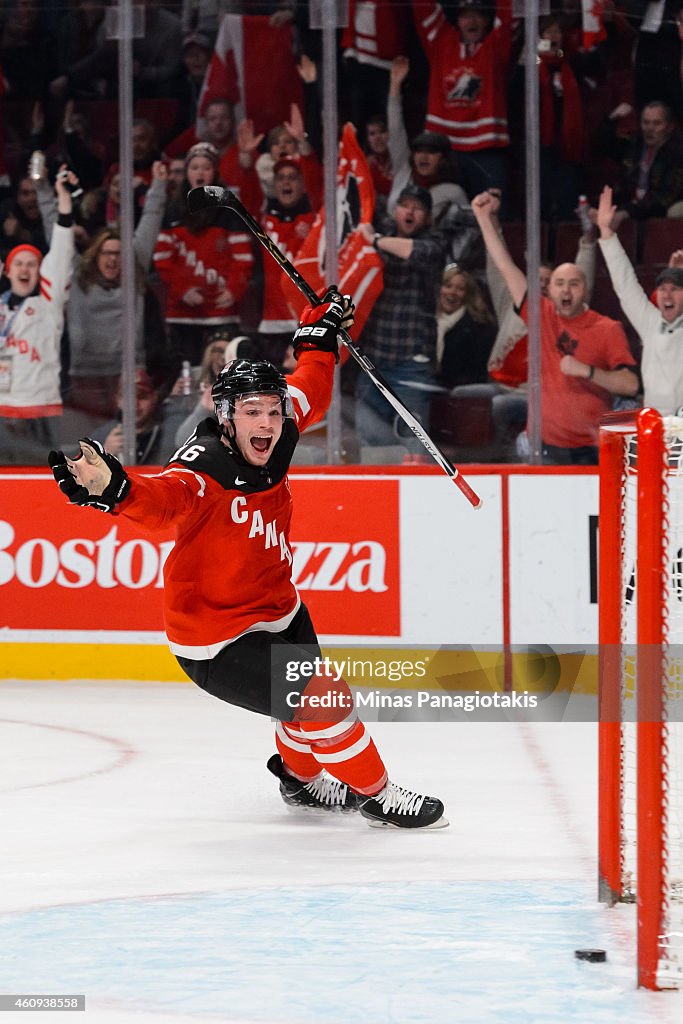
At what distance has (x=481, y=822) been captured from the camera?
3594 millimetres

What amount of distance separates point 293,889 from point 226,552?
0.79m

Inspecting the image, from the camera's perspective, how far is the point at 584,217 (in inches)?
223

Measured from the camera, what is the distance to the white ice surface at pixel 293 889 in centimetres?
239

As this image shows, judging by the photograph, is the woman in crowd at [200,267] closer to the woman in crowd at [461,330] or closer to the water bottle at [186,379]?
the water bottle at [186,379]

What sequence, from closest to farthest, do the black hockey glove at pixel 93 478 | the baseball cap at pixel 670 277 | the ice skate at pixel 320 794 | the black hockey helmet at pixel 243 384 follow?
the black hockey glove at pixel 93 478, the black hockey helmet at pixel 243 384, the ice skate at pixel 320 794, the baseball cap at pixel 670 277

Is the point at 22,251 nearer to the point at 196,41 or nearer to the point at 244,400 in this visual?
the point at 196,41

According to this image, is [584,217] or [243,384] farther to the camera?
[584,217]

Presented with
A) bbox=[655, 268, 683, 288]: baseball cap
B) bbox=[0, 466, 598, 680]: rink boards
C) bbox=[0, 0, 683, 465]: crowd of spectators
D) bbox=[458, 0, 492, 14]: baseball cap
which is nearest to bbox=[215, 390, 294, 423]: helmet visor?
bbox=[0, 466, 598, 680]: rink boards

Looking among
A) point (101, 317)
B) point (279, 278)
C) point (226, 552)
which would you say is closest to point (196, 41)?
point (279, 278)

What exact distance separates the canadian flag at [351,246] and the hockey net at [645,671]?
2750 mm

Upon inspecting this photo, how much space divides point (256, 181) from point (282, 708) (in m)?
3.03

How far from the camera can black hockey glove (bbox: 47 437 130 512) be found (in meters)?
2.84

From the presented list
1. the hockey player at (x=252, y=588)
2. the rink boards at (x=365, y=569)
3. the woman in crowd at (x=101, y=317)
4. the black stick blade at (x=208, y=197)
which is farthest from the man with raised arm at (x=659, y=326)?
the hockey player at (x=252, y=588)

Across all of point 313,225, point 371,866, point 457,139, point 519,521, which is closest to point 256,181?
point 313,225
